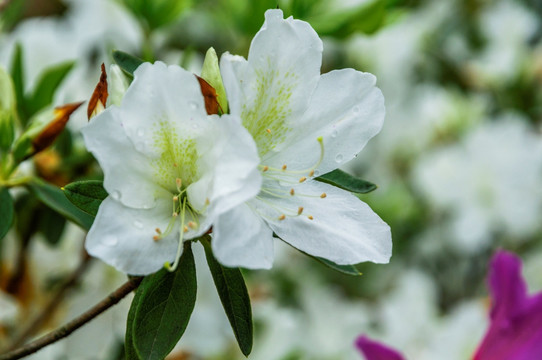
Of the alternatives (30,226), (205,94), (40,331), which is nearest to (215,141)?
(205,94)

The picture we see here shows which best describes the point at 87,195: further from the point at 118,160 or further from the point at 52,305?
the point at 52,305

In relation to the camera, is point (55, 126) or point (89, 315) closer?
point (89, 315)

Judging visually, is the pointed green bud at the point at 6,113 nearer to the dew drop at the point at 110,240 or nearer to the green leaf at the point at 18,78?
the green leaf at the point at 18,78

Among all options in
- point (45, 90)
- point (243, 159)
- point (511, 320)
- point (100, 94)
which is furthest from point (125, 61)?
point (511, 320)

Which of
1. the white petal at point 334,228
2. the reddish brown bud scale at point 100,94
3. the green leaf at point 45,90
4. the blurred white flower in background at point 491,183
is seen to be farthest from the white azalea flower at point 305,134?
the blurred white flower in background at point 491,183

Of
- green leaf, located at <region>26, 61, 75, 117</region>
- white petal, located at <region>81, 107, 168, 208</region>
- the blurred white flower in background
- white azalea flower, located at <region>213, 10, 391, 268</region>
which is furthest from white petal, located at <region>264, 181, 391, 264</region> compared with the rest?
the blurred white flower in background

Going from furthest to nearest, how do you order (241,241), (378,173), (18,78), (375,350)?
(378,173)
(18,78)
(375,350)
(241,241)

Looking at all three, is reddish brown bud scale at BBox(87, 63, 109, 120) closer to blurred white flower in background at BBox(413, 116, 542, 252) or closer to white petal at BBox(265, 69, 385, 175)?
white petal at BBox(265, 69, 385, 175)

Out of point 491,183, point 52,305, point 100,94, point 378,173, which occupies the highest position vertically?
point 100,94
